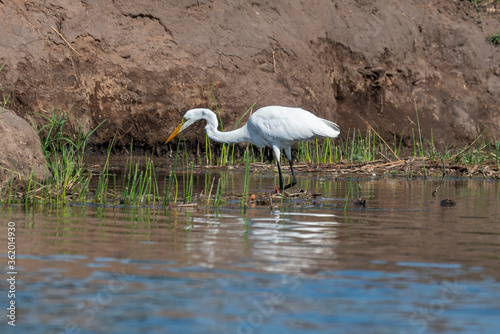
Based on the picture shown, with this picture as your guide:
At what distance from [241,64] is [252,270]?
11482mm

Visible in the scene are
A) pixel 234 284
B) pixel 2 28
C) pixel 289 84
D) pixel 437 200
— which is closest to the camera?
pixel 234 284

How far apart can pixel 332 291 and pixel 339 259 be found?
0.94 m

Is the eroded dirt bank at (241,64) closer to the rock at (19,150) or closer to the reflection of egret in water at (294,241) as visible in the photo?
the rock at (19,150)

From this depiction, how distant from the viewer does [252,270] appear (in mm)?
4922

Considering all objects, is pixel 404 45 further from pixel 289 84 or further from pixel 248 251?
pixel 248 251

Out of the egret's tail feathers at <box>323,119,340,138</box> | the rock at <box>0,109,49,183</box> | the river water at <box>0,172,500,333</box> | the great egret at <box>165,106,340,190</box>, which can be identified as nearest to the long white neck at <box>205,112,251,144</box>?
the great egret at <box>165,106,340,190</box>

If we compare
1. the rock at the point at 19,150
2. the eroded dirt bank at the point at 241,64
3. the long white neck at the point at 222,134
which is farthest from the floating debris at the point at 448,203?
the eroded dirt bank at the point at 241,64

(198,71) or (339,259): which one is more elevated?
(198,71)

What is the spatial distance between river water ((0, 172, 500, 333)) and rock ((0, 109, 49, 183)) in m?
1.13

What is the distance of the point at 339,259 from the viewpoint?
17.5 feet

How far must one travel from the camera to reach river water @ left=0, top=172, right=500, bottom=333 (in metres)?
3.88

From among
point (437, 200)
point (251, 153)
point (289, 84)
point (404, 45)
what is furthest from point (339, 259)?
point (404, 45)

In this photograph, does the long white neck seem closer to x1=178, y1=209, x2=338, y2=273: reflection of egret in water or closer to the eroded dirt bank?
x1=178, y1=209, x2=338, y2=273: reflection of egret in water

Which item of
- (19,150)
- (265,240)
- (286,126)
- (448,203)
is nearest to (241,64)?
(286,126)
